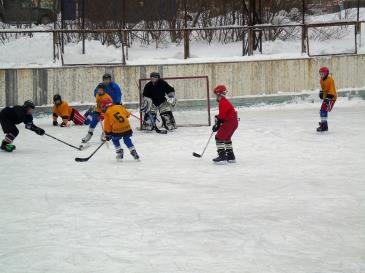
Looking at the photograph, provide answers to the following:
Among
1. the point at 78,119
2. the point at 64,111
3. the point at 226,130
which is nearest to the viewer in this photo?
the point at 226,130

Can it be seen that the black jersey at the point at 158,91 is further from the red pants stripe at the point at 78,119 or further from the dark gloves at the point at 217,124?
the dark gloves at the point at 217,124

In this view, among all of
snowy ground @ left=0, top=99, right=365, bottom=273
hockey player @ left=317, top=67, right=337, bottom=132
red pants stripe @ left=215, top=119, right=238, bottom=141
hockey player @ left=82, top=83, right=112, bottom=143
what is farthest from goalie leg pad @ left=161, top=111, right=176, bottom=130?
red pants stripe @ left=215, top=119, right=238, bottom=141

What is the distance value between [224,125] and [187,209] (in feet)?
8.59

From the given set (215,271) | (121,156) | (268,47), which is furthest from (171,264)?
(268,47)

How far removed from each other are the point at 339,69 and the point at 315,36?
1356 mm

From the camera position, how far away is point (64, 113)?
40.8ft

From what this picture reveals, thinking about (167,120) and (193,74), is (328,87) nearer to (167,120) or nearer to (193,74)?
(167,120)

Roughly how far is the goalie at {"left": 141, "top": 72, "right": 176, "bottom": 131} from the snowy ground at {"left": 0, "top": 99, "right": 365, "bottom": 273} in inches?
52.8

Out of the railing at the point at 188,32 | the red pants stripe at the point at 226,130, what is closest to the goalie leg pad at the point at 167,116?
the railing at the point at 188,32

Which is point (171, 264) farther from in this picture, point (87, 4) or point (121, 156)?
point (87, 4)

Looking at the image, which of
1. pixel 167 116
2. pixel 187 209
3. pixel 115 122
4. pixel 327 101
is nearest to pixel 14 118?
pixel 115 122

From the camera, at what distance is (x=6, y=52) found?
575 inches

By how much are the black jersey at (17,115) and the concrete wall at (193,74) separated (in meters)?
4.17

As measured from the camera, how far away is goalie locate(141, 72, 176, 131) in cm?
1180
